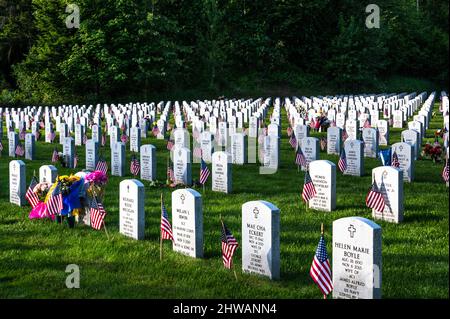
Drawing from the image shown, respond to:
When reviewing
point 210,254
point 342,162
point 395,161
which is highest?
point 395,161

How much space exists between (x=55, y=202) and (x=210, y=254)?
3275 mm

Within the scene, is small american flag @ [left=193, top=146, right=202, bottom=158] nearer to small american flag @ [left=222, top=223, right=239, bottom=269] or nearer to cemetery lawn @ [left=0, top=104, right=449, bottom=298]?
cemetery lawn @ [left=0, top=104, right=449, bottom=298]

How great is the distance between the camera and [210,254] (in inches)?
368

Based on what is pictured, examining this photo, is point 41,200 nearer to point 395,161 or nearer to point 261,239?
point 261,239

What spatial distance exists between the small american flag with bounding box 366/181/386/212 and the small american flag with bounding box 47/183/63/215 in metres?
5.38

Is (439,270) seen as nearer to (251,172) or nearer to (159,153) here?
(251,172)

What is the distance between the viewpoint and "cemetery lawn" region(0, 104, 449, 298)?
7.69 metres

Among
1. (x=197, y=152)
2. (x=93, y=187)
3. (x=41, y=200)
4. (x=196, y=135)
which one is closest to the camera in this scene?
(x=93, y=187)

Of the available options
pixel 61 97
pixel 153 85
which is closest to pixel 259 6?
pixel 153 85

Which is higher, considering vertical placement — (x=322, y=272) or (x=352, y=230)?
(x=352, y=230)

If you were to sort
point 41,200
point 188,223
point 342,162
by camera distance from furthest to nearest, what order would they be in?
point 342,162 < point 41,200 < point 188,223

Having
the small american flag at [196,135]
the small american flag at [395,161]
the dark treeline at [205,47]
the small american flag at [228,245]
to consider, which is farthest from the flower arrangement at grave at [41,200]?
the dark treeline at [205,47]

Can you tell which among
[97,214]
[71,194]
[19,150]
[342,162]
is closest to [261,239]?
[97,214]

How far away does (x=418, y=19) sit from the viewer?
67.9m
